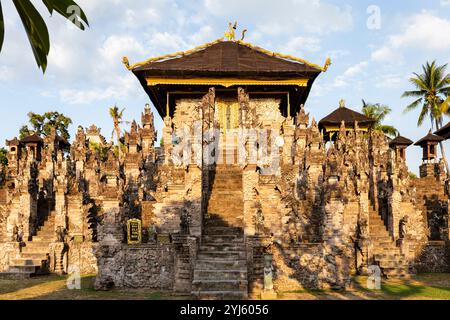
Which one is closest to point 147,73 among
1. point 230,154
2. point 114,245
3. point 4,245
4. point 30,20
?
point 230,154

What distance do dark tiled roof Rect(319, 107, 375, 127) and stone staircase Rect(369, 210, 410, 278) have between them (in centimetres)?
1545

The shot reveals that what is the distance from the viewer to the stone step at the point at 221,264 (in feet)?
42.3

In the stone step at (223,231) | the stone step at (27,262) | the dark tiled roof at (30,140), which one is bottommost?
the stone step at (27,262)

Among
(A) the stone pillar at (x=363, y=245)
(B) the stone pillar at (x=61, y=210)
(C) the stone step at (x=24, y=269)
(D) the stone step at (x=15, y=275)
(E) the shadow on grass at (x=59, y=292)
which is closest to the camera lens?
(E) the shadow on grass at (x=59, y=292)

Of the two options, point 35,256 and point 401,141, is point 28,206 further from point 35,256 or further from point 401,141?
point 401,141

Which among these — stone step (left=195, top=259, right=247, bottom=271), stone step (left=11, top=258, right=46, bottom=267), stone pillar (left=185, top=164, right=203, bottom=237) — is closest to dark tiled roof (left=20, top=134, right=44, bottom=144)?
stone step (left=11, top=258, right=46, bottom=267)

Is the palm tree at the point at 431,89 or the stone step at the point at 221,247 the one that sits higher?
the palm tree at the point at 431,89

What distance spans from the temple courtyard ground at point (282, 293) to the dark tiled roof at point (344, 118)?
61.9 ft

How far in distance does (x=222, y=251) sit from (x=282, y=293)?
90.4 inches

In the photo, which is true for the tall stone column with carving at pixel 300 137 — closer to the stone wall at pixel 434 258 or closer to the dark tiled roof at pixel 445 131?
the stone wall at pixel 434 258

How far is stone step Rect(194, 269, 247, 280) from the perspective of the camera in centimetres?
1245

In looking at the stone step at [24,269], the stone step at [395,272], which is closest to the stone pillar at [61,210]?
the stone step at [24,269]

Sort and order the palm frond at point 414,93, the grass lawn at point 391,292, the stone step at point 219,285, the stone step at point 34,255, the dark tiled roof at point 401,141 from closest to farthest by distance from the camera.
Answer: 1. the stone step at point 219,285
2. the grass lawn at point 391,292
3. the stone step at point 34,255
4. the dark tiled roof at point 401,141
5. the palm frond at point 414,93

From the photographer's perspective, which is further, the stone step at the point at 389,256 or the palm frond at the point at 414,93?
the palm frond at the point at 414,93
